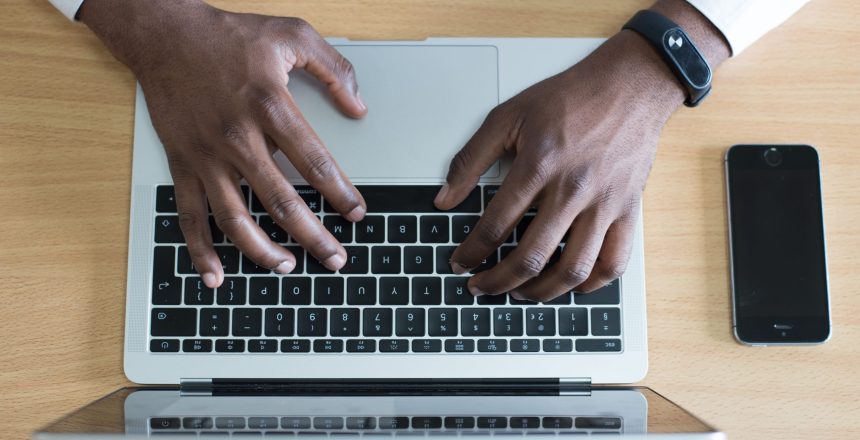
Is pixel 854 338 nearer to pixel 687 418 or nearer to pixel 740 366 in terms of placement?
pixel 740 366

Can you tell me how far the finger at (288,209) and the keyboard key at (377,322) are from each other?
0.25ft

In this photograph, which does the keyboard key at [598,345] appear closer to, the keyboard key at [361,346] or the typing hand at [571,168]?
the typing hand at [571,168]

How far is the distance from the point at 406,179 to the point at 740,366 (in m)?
0.42

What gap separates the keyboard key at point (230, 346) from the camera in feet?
2.28

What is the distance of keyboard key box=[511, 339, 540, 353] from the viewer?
0.69 m

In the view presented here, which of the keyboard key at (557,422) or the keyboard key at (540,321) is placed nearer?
the keyboard key at (557,422)

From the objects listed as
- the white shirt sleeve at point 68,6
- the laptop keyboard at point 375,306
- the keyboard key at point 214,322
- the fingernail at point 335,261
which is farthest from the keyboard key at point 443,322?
the white shirt sleeve at point 68,6

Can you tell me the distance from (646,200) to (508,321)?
0.21 m

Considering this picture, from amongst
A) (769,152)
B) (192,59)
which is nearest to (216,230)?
(192,59)

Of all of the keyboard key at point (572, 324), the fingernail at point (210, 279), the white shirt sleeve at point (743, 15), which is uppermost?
the white shirt sleeve at point (743, 15)

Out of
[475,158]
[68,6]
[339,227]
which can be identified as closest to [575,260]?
[475,158]

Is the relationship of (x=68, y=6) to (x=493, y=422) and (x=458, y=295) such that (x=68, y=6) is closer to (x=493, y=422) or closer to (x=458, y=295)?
(x=458, y=295)

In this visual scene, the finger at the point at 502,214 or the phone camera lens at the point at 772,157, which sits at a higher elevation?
the phone camera lens at the point at 772,157

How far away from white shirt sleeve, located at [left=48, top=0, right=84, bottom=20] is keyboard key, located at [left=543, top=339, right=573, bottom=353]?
0.64 meters
